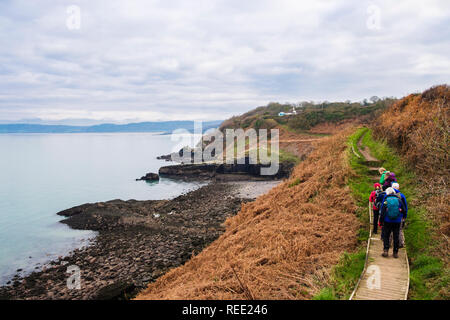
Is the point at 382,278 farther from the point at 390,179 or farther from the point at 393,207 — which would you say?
the point at 390,179

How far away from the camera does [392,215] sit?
24.0 feet

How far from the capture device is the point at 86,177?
5819 centimetres

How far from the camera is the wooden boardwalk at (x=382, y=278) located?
598cm

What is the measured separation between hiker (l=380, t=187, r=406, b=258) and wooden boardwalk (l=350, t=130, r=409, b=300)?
279mm

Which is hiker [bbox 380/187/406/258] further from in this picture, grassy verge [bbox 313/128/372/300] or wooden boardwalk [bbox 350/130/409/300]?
grassy verge [bbox 313/128/372/300]

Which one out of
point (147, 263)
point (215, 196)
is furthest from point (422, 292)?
point (215, 196)

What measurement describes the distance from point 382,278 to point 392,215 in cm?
158

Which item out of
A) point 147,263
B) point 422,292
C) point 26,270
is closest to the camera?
point 422,292
